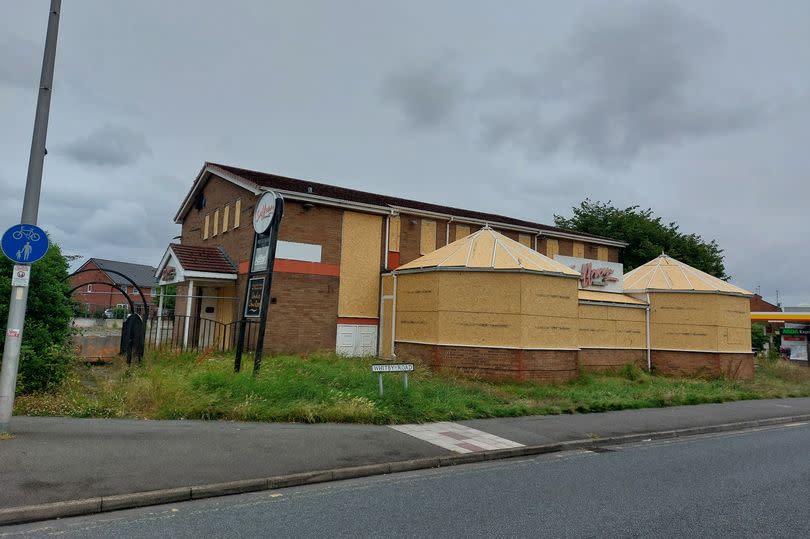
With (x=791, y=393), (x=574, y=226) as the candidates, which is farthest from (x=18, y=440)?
(x=574, y=226)

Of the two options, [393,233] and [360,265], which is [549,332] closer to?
[360,265]

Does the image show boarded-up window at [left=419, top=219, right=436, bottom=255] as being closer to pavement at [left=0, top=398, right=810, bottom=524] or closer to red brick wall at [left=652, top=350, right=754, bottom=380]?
red brick wall at [left=652, top=350, right=754, bottom=380]

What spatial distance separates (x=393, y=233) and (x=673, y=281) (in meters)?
11.6

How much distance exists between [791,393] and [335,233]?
669 inches

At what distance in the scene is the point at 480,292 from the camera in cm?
1673

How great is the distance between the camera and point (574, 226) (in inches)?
1796

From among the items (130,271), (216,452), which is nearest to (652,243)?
(216,452)

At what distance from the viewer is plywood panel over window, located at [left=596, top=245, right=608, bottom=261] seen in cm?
2901

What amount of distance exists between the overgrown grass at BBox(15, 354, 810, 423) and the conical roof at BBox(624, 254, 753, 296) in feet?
20.0

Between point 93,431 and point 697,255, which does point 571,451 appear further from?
point 697,255

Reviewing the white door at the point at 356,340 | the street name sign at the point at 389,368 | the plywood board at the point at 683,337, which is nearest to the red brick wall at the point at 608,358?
the plywood board at the point at 683,337

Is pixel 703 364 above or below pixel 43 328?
below

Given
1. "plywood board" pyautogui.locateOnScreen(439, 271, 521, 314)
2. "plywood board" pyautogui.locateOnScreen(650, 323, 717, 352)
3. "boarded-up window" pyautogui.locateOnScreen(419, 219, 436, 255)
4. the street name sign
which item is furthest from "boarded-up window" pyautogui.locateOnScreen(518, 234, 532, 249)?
the street name sign

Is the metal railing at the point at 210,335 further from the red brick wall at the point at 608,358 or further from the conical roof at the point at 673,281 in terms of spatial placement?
the conical roof at the point at 673,281
